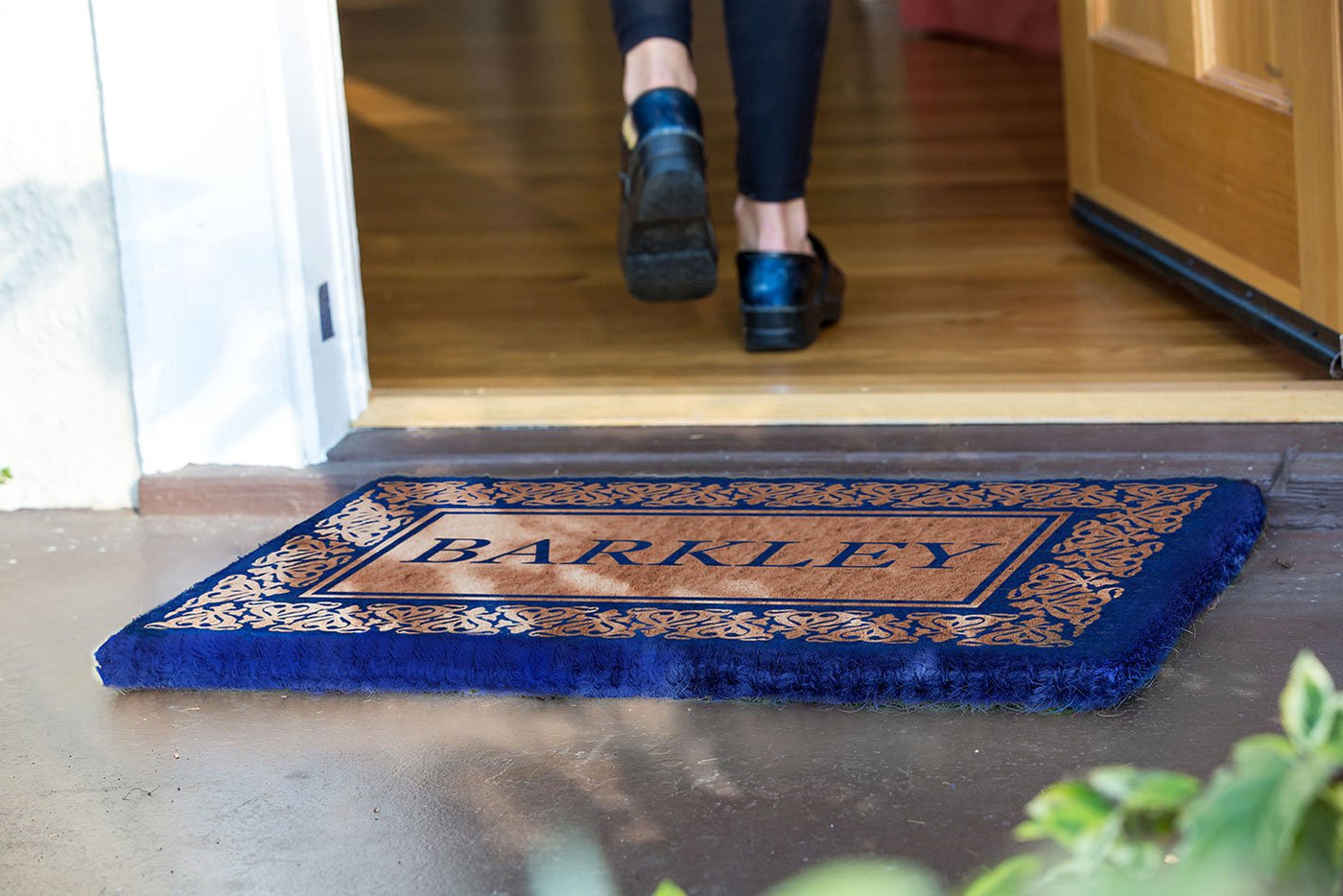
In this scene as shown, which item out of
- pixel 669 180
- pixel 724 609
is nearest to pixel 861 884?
pixel 724 609

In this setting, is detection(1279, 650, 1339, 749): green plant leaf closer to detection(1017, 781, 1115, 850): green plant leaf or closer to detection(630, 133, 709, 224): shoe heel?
detection(1017, 781, 1115, 850): green plant leaf

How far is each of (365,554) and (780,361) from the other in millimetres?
708

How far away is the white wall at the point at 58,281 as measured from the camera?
186cm

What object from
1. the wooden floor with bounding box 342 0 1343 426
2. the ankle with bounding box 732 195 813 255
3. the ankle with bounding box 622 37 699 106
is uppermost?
the ankle with bounding box 622 37 699 106

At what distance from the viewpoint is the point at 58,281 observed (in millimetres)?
1926

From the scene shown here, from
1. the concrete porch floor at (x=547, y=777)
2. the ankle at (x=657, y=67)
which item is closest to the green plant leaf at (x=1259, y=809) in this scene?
the concrete porch floor at (x=547, y=777)

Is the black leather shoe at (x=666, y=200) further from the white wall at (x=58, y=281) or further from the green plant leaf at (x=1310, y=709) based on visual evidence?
the green plant leaf at (x=1310, y=709)

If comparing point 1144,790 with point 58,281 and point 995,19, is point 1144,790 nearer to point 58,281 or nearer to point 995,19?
point 58,281

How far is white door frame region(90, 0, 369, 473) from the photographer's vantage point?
1.84 metres

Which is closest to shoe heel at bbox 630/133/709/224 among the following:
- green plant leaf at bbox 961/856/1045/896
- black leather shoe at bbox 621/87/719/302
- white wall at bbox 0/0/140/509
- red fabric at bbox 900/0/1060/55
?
black leather shoe at bbox 621/87/719/302

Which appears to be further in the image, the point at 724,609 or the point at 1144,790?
the point at 724,609

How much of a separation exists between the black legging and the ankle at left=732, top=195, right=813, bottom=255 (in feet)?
0.05

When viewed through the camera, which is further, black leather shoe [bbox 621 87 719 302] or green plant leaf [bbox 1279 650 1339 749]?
black leather shoe [bbox 621 87 719 302]

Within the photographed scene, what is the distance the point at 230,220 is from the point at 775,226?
0.72 m
